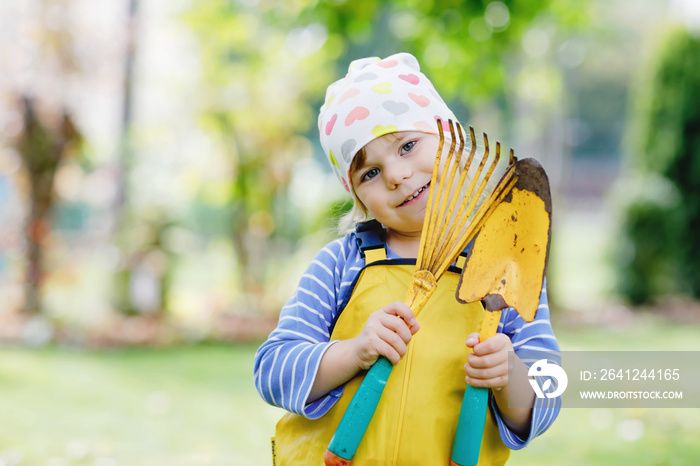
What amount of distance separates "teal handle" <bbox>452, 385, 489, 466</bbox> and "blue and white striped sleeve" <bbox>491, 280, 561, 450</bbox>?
0.38 feet

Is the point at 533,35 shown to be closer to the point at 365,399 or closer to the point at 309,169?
the point at 309,169

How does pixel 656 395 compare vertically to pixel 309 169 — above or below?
below

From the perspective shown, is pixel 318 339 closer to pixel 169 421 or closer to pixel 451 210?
pixel 451 210

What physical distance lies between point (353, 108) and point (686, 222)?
6923 mm

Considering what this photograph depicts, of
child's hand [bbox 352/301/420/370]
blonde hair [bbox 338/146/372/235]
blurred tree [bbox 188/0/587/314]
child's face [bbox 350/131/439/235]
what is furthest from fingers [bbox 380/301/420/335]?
A: blurred tree [bbox 188/0/587/314]

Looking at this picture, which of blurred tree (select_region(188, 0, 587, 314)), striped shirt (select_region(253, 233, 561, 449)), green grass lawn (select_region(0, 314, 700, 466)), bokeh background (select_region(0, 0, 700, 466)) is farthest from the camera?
blurred tree (select_region(188, 0, 587, 314))

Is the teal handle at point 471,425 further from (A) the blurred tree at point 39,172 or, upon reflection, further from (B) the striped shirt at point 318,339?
(A) the blurred tree at point 39,172

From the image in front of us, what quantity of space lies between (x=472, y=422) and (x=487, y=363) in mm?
111

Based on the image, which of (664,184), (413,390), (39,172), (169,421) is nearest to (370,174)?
(413,390)

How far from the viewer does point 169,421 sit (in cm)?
340

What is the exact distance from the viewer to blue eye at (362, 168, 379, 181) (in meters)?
1.34

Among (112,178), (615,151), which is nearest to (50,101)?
(112,178)

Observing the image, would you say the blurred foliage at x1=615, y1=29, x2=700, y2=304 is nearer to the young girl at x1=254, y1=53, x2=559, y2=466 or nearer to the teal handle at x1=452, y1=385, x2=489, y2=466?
the young girl at x1=254, y1=53, x2=559, y2=466

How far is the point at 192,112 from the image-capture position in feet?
21.6
